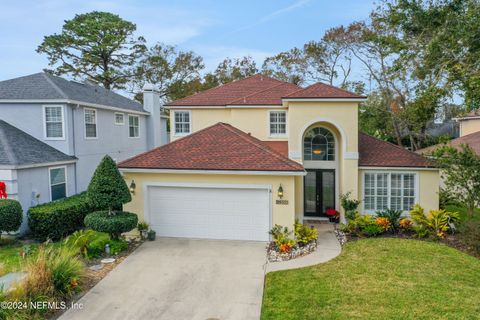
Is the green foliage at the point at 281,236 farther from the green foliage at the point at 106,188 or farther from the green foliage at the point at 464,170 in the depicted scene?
the green foliage at the point at 464,170

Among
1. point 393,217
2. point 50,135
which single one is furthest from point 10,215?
point 393,217

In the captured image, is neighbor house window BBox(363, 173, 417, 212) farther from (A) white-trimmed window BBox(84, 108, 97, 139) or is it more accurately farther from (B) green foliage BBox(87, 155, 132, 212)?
(A) white-trimmed window BBox(84, 108, 97, 139)

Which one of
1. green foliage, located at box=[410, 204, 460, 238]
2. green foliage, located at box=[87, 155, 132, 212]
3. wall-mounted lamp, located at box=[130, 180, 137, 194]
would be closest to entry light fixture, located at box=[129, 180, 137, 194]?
wall-mounted lamp, located at box=[130, 180, 137, 194]

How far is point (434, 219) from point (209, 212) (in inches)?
363

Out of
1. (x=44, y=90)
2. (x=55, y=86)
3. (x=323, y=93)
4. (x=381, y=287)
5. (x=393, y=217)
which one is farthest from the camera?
(x=55, y=86)

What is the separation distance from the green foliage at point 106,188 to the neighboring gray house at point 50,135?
407 cm

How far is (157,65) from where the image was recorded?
37375 millimetres

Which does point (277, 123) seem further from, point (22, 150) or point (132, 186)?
point (22, 150)

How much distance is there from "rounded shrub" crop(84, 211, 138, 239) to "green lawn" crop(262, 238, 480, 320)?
524 centimetres

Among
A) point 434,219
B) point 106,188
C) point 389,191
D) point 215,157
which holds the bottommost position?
point 434,219

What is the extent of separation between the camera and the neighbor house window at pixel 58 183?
567 inches

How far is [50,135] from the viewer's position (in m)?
15.5

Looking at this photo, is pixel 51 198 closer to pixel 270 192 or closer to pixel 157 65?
pixel 270 192

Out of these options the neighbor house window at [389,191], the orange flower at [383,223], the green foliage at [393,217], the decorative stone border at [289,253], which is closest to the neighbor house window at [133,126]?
the decorative stone border at [289,253]
